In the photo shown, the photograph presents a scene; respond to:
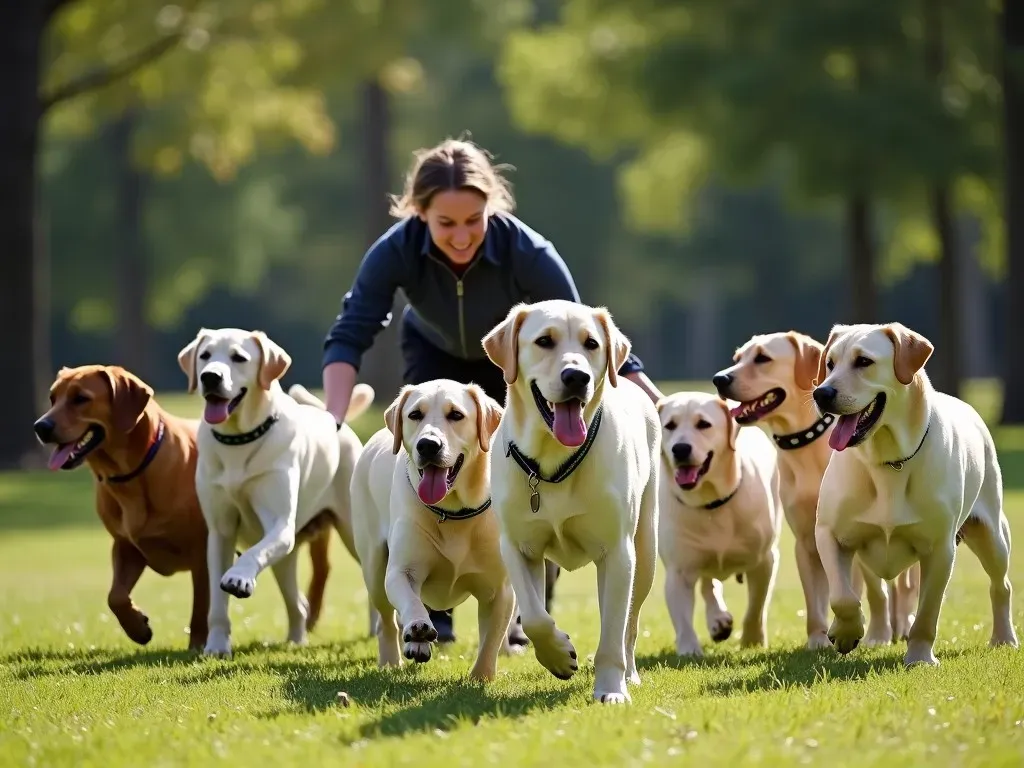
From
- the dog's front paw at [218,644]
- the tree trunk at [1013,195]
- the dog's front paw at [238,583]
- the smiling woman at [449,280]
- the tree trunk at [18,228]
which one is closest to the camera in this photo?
the dog's front paw at [238,583]

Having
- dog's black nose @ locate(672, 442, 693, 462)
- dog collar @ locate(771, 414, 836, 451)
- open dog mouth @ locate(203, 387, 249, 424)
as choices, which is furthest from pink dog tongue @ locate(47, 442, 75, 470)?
dog collar @ locate(771, 414, 836, 451)

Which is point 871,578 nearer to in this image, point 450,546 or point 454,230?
point 450,546

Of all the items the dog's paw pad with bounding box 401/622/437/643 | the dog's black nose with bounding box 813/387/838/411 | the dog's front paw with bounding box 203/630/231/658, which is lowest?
the dog's front paw with bounding box 203/630/231/658

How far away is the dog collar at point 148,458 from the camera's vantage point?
28.6 feet

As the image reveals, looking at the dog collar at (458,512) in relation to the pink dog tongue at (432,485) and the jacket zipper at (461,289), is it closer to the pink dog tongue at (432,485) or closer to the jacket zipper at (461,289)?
the pink dog tongue at (432,485)

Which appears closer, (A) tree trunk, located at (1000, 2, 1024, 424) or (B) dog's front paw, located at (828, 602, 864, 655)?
(B) dog's front paw, located at (828, 602, 864, 655)

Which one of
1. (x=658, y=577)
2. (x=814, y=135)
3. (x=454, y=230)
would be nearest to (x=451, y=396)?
(x=454, y=230)

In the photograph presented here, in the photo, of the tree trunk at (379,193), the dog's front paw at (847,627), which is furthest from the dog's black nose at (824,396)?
the tree trunk at (379,193)

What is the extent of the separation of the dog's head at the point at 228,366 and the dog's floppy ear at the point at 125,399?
0.94 feet

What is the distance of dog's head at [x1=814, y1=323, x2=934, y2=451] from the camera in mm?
7016

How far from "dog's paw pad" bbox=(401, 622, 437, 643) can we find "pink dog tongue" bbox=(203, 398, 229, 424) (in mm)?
2246

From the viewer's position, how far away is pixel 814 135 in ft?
83.3

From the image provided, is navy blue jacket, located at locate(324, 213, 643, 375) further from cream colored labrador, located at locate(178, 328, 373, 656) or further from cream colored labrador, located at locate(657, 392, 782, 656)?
cream colored labrador, located at locate(657, 392, 782, 656)

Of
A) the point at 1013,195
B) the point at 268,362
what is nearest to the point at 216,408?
the point at 268,362
